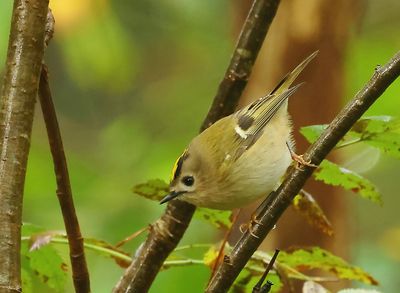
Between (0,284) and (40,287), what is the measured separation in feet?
8.27

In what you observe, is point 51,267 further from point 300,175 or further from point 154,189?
point 300,175

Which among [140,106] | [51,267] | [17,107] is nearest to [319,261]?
[51,267]

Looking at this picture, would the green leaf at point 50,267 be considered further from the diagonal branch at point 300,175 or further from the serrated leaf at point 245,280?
the diagonal branch at point 300,175

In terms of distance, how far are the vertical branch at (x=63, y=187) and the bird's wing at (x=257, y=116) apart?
0.98 m

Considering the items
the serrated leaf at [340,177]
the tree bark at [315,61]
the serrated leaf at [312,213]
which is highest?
the tree bark at [315,61]

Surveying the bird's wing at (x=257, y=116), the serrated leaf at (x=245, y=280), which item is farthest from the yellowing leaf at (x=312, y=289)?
the bird's wing at (x=257, y=116)

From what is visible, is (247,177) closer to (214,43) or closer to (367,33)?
(367,33)

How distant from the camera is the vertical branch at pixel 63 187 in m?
1.21

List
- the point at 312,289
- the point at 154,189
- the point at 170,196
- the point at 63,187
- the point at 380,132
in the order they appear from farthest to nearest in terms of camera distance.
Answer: the point at 170,196 < the point at 154,189 < the point at 380,132 < the point at 312,289 < the point at 63,187

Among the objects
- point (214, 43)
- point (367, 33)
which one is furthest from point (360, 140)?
point (214, 43)

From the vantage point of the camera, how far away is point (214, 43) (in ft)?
18.3

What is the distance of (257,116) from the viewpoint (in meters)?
2.34

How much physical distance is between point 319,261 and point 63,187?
2.04 feet

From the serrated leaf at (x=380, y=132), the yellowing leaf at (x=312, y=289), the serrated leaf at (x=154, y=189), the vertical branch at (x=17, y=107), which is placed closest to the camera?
the vertical branch at (x=17, y=107)
